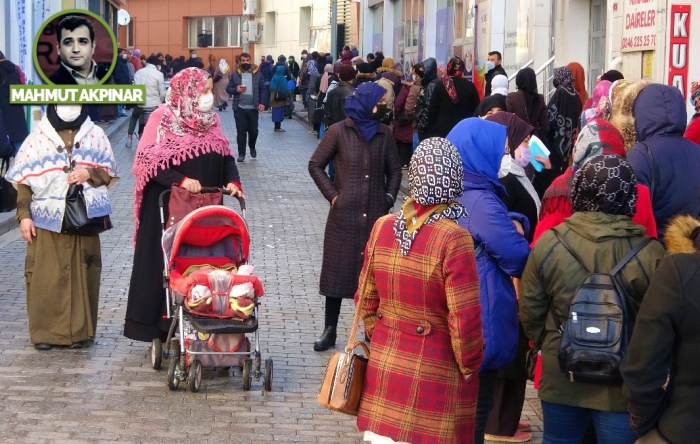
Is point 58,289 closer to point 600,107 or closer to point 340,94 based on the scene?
point 600,107

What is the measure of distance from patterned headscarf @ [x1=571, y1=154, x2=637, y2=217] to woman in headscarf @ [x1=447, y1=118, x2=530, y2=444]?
0.52m

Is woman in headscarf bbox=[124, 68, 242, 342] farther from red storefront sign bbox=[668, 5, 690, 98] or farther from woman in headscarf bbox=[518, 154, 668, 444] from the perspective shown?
red storefront sign bbox=[668, 5, 690, 98]

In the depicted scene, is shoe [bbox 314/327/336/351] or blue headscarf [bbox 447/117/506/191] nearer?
blue headscarf [bbox 447/117/506/191]

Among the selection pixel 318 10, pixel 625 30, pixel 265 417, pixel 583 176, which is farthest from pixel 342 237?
pixel 318 10

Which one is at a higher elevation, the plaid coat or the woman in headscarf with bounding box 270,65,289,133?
the woman in headscarf with bounding box 270,65,289,133

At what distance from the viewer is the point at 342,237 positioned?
8375mm

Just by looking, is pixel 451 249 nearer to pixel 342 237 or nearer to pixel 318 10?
pixel 342 237

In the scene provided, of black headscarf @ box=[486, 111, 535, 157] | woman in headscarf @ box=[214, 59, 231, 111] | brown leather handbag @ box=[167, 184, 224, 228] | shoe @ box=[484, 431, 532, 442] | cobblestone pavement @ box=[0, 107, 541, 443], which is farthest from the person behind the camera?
woman in headscarf @ box=[214, 59, 231, 111]

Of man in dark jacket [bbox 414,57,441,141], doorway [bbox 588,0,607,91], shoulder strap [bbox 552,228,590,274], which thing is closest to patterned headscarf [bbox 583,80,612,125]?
shoulder strap [bbox 552,228,590,274]

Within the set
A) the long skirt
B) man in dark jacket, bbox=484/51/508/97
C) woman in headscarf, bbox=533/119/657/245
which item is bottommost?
the long skirt

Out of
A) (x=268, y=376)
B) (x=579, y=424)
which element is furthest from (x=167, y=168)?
(x=579, y=424)

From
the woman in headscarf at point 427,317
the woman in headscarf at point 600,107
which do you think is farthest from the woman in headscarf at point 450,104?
the woman in headscarf at point 427,317

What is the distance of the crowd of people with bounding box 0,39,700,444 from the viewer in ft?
14.7

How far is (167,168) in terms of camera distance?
7.82 meters
